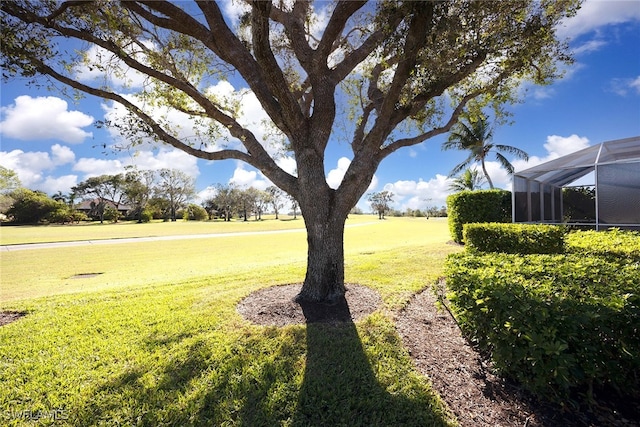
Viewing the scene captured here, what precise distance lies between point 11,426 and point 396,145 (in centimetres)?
657

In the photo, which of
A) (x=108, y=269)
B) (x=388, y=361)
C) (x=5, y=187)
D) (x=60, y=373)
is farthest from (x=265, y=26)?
(x=5, y=187)

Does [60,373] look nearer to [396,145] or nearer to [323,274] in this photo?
[323,274]

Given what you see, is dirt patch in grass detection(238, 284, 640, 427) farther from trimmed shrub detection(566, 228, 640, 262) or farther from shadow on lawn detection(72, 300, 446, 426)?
trimmed shrub detection(566, 228, 640, 262)

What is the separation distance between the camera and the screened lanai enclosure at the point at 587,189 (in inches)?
454

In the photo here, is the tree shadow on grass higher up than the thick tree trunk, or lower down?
lower down

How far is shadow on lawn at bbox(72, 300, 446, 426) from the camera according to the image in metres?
2.71

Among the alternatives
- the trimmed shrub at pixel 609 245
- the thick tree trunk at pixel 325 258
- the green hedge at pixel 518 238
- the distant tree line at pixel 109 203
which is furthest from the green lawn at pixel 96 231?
the trimmed shrub at pixel 609 245

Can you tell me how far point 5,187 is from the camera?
128 feet

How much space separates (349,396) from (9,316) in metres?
6.81

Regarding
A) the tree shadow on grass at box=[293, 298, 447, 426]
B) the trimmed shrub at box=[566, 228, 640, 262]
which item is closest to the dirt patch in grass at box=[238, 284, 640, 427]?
the tree shadow on grass at box=[293, 298, 447, 426]

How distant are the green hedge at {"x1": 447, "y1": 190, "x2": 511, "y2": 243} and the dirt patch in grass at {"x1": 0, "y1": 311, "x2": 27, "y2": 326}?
51.4ft

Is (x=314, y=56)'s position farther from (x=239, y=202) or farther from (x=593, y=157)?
(x=239, y=202)

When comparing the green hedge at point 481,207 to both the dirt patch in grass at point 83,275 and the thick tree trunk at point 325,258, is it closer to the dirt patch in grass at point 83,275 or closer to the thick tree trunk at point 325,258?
the thick tree trunk at point 325,258

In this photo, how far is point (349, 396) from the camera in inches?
117
